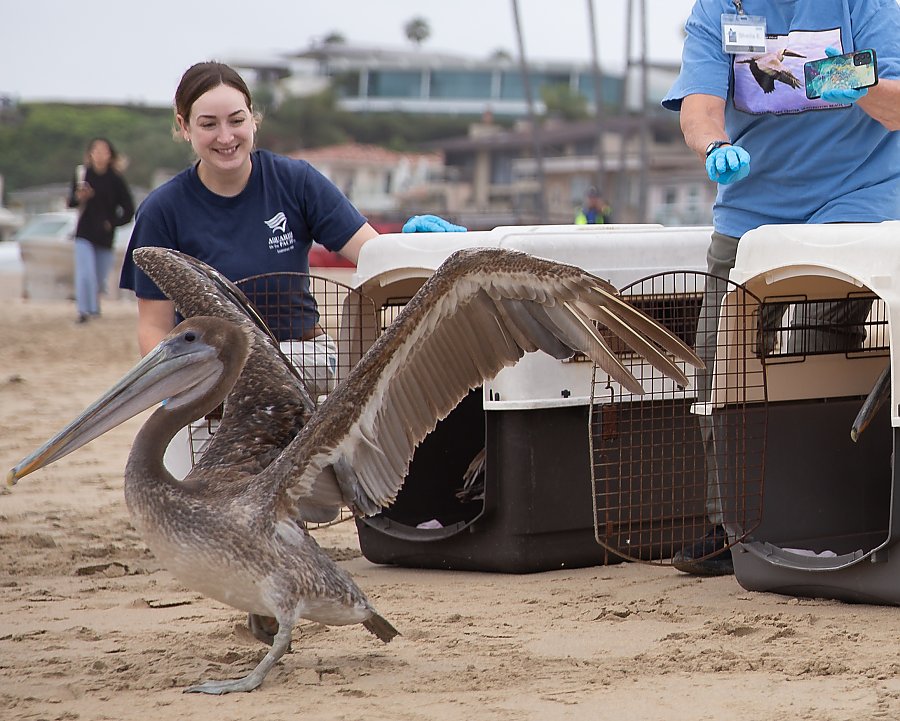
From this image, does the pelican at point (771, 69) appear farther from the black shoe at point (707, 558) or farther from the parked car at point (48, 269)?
the parked car at point (48, 269)

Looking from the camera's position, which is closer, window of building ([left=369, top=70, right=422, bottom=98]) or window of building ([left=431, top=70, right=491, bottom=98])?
window of building ([left=369, top=70, right=422, bottom=98])

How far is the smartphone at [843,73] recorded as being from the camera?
4.62 meters

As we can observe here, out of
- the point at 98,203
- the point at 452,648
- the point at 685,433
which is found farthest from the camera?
the point at 98,203

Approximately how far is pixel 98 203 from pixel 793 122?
443 inches

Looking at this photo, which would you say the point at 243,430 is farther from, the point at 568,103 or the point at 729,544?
the point at 568,103

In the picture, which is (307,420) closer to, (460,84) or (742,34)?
(742,34)

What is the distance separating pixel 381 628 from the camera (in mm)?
4117

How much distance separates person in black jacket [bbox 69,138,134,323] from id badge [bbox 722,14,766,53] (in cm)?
1083

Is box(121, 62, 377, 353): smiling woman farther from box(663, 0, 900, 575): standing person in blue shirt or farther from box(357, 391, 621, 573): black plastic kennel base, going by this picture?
box(663, 0, 900, 575): standing person in blue shirt

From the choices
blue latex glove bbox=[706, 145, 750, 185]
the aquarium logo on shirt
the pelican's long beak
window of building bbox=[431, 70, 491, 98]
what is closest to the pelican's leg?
the pelican's long beak

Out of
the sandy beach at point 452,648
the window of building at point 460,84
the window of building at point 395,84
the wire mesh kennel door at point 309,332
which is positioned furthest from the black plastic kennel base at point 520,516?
the window of building at point 460,84

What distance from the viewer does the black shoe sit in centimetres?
514

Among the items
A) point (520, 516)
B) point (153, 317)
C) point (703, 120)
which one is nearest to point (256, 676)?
point (520, 516)

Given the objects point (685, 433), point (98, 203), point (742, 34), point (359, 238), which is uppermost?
point (98, 203)
